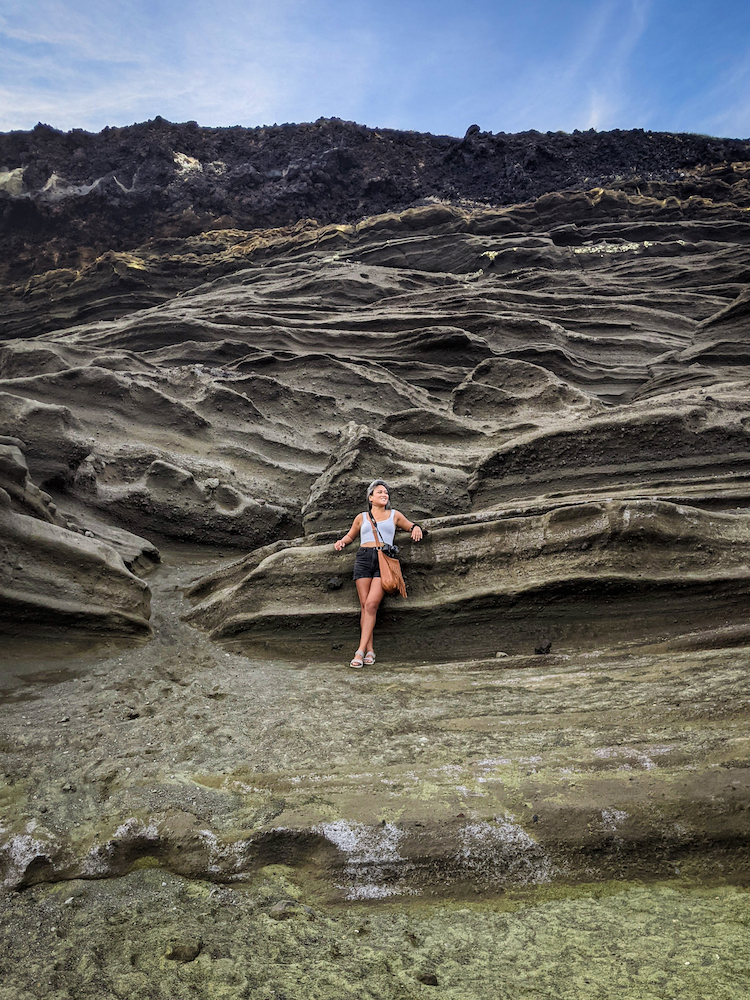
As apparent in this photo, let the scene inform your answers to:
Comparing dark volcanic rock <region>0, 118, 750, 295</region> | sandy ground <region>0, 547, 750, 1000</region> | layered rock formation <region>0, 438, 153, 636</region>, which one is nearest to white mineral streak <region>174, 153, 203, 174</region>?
dark volcanic rock <region>0, 118, 750, 295</region>

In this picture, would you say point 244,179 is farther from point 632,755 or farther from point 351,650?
point 632,755

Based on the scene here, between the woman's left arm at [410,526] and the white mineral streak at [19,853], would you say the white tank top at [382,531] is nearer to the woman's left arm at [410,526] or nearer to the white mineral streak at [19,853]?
the woman's left arm at [410,526]

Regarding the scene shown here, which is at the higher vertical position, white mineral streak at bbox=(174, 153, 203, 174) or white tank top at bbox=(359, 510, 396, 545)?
white mineral streak at bbox=(174, 153, 203, 174)

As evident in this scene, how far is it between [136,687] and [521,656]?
2.84 m

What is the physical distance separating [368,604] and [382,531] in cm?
65

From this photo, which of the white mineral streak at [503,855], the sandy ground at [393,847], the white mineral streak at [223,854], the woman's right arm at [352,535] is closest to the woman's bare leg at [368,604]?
the woman's right arm at [352,535]

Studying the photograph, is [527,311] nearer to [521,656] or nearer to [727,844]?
[521,656]

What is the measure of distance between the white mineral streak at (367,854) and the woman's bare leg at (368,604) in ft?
8.36

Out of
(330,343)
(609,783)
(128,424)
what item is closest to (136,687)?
(609,783)

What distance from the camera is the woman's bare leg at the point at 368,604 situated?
5250 mm

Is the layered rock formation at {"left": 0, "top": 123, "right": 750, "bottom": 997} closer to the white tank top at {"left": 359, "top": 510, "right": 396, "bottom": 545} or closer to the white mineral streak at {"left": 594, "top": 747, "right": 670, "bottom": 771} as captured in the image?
the white mineral streak at {"left": 594, "top": 747, "right": 670, "bottom": 771}

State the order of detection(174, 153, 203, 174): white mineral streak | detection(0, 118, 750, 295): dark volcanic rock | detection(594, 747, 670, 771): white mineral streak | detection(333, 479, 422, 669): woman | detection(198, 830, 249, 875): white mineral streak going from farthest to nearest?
detection(174, 153, 203, 174): white mineral streak
detection(0, 118, 750, 295): dark volcanic rock
detection(333, 479, 422, 669): woman
detection(594, 747, 670, 771): white mineral streak
detection(198, 830, 249, 875): white mineral streak

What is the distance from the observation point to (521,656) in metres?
4.86

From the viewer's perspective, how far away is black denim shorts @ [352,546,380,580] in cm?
542
